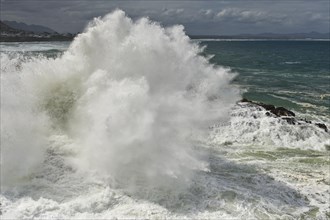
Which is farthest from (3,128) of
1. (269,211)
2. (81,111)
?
(269,211)

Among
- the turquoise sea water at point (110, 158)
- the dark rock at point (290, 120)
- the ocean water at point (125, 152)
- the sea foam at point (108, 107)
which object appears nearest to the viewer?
the turquoise sea water at point (110, 158)

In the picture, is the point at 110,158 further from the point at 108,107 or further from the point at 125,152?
the point at 108,107

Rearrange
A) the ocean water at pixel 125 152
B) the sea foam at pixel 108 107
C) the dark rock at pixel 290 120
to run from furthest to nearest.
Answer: the dark rock at pixel 290 120 < the sea foam at pixel 108 107 < the ocean water at pixel 125 152

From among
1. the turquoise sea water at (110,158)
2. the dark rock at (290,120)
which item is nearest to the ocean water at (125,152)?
the turquoise sea water at (110,158)

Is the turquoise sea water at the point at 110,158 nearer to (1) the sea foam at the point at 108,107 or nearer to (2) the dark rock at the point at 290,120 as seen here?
(1) the sea foam at the point at 108,107

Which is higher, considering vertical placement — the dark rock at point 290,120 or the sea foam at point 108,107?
the sea foam at point 108,107

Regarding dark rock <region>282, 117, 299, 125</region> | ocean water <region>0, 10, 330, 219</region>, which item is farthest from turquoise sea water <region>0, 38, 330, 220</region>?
dark rock <region>282, 117, 299, 125</region>

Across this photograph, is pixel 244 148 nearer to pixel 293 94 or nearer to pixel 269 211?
pixel 269 211

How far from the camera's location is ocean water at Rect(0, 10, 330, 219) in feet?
33.2

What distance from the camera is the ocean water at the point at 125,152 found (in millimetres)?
10133

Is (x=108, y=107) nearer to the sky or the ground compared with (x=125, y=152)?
nearer to the sky

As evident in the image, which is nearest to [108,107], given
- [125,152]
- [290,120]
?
[125,152]

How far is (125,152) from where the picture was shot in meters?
11.2

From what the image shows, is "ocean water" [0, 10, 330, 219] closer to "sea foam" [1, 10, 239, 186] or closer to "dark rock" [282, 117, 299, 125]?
"sea foam" [1, 10, 239, 186]
